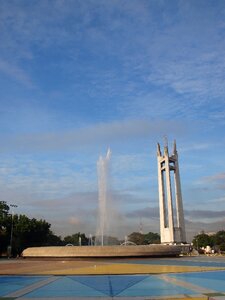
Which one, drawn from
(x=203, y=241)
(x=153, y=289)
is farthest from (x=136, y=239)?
(x=153, y=289)

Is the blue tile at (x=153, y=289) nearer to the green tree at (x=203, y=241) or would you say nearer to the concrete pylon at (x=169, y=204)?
the concrete pylon at (x=169, y=204)

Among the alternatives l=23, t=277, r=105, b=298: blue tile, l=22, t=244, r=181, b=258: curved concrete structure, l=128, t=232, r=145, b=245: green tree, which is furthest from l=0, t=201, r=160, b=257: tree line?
l=128, t=232, r=145, b=245: green tree

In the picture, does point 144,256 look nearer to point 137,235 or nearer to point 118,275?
point 118,275

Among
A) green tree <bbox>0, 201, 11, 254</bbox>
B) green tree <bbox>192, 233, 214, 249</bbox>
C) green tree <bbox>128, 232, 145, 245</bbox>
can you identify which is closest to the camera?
green tree <bbox>0, 201, 11, 254</bbox>

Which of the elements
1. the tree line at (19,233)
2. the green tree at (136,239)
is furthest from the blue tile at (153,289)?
the green tree at (136,239)

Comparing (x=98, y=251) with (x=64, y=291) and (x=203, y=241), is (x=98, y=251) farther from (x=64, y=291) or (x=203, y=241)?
(x=203, y=241)

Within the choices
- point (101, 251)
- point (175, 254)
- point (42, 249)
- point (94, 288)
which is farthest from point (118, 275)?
point (175, 254)

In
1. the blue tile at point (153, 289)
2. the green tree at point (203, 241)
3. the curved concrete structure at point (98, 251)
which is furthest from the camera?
the green tree at point (203, 241)

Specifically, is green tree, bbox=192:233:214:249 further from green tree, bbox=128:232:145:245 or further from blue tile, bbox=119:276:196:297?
blue tile, bbox=119:276:196:297

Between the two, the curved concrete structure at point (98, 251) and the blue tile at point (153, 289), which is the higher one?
the curved concrete structure at point (98, 251)

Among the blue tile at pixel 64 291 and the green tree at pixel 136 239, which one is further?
the green tree at pixel 136 239

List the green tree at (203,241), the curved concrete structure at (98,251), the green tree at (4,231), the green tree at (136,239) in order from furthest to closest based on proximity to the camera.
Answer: the green tree at (136,239) < the green tree at (203,241) < the green tree at (4,231) < the curved concrete structure at (98,251)

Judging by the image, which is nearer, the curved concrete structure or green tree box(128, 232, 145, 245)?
the curved concrete structure

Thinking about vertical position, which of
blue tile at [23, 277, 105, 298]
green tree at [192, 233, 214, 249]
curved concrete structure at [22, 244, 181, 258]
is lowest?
blue tile at [23, 277, 105, 298]
